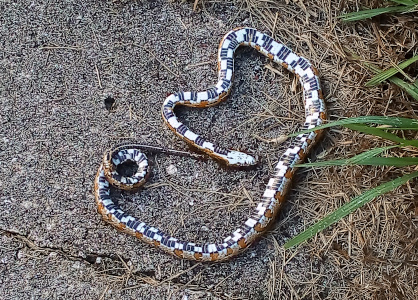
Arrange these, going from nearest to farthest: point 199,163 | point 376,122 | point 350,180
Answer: point 376,122 < point 350,180 < point 199,163

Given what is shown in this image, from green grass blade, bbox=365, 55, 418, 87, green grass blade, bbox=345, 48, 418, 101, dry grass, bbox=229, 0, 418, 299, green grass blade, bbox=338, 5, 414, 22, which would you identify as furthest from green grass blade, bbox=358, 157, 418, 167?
green grass blade, bbox=338, 5, 414, 22

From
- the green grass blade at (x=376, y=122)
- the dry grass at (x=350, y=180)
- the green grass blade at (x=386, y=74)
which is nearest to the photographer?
the green grass blade at (x=376, y=122)

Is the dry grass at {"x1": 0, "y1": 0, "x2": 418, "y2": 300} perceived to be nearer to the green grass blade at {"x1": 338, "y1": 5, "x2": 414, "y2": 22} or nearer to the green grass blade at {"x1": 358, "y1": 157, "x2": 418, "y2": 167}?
the green grass blade at {"x1": 338, "y1": 5, "x2": 414, "y2": 22}

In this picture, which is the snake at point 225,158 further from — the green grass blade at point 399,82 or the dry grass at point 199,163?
the green grass blade at point 399,82

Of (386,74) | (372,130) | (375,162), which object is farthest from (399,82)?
(375,162)

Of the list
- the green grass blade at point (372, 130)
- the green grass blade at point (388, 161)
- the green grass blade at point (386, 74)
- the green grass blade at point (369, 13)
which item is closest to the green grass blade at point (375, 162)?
the green grass blade at point (388, 161)

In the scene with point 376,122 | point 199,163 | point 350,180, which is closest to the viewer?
point 376,122

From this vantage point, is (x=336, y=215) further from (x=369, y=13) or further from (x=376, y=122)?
(x=369, y=13)

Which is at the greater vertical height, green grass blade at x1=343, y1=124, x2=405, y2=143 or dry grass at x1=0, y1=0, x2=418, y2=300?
green grass blade at x1=343, y1=124, x2=405, y2=143

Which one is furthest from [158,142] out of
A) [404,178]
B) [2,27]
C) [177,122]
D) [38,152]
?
[404,178]

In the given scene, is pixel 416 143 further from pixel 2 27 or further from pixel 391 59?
pixel 2 27
